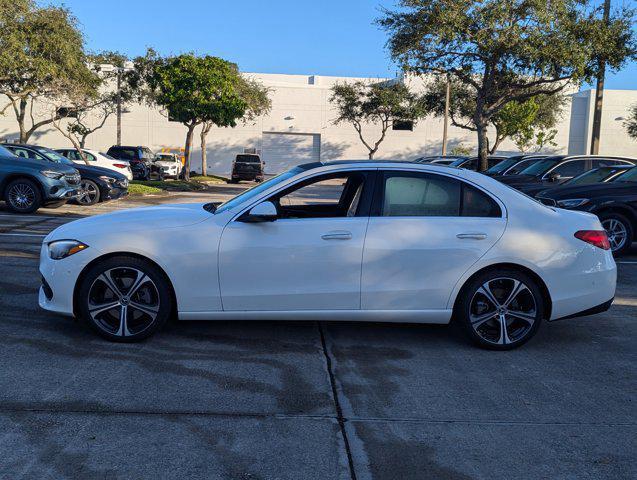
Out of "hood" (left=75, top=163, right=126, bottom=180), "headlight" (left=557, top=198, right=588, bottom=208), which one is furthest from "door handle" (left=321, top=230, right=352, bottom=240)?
"hood" (left=75, top=163, right=126, bottom=180)

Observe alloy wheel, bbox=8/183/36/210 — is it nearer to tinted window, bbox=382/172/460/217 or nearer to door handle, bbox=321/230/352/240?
door handle, bbox=321/230/352/240

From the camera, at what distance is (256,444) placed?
3846mm

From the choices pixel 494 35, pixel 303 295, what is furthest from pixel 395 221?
pixel 494 35

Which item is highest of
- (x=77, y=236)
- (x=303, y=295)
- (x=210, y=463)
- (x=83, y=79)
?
(x=83, y=79)

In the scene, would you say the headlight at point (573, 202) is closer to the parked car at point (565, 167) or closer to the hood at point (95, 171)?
the parked car at point (565, 167)

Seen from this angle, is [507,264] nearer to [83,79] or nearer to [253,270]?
[253,270]

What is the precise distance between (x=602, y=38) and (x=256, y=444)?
72.5 feet

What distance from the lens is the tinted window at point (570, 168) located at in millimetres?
16719

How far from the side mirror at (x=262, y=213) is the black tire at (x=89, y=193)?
13359 millimetres

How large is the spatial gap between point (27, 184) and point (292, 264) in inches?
439

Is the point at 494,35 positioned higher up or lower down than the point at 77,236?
higher up

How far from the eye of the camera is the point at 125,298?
217 inches

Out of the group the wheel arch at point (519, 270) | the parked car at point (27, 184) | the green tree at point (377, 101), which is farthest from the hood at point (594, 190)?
the green tree at point (377, 101)

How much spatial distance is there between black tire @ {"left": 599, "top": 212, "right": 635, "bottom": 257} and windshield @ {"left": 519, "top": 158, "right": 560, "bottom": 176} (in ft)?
20.1
